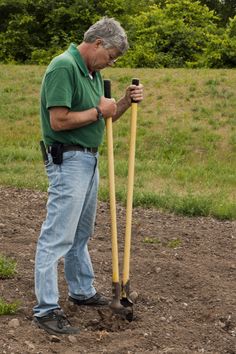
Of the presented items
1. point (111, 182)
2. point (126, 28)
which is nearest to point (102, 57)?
point (111, 182)

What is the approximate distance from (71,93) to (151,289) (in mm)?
1915

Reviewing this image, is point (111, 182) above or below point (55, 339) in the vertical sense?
above

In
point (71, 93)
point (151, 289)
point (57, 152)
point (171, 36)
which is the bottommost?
point (171, 36)

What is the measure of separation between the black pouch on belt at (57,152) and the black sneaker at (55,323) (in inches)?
37.1

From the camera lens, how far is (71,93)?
4.38m

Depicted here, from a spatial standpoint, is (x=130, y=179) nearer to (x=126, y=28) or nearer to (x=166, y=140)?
(x=166, y=140)

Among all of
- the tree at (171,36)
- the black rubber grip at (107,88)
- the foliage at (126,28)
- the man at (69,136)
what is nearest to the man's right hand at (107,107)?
the man at (69,136)

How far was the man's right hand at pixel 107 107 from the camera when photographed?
14.9 feet

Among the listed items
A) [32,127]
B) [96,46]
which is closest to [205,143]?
[32,127]

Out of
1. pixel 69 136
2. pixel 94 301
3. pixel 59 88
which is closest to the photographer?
pixel 59 88

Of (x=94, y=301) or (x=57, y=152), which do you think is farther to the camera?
(x=94, y=301)

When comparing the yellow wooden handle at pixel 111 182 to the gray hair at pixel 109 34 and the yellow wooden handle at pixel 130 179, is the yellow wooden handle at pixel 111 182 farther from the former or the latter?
the gray hair at pixel 109 34

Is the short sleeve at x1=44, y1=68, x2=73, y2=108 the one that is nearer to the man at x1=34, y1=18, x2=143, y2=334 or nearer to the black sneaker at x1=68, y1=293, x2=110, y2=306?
the man at x1=34, y1=18, x2=143, y2=334

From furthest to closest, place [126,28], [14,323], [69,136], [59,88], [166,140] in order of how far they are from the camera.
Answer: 1. [126,28]
2. [166,140]
3. [14,323]
4. [69,136]
5. [59,88]
